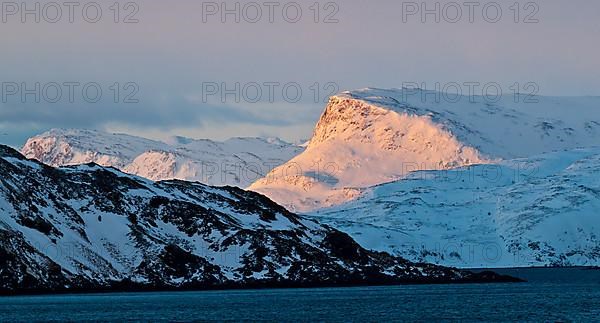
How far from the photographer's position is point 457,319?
17262 centimetres

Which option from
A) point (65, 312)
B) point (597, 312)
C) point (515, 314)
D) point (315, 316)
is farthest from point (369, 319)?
point (65, 312)

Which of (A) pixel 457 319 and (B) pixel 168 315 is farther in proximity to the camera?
(B) pixel 168 315

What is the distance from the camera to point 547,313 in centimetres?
18312

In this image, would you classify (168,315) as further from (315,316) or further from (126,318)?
(315,316)

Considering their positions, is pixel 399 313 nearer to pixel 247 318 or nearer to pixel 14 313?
pixel 247 318

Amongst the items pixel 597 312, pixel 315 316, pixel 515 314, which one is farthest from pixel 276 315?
pixel 597 312

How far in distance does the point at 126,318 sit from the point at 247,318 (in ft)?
56.2

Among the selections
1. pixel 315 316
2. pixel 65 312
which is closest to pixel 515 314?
pixel 315 316

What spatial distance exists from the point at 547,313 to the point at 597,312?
Result: 23.5 ft

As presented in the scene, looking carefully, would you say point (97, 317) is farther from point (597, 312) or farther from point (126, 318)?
point (597, 312)

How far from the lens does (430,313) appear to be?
7362 inches

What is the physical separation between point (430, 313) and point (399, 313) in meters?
4.59

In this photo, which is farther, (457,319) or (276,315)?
(276,315)

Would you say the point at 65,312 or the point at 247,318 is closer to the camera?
the point at 247,318
